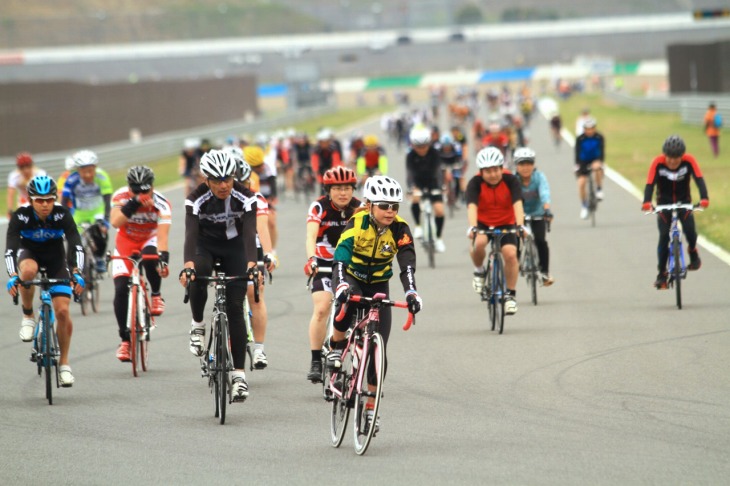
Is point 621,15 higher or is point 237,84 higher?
point 621,15

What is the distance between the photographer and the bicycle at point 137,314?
1160 cm

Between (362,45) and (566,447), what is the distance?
120351 mm

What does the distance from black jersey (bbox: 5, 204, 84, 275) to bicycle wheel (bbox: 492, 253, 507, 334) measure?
4.37 metres

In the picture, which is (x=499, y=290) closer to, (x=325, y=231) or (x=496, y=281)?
(x=496, y=281)

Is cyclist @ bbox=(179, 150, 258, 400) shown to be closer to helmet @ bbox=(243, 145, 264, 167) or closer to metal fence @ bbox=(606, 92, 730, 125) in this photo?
helmet @ bbox=(243, 145, 264, 167)

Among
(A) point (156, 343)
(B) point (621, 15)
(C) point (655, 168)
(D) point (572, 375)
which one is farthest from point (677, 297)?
(B) point (621, 15)

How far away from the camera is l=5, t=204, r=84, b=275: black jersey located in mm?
10625

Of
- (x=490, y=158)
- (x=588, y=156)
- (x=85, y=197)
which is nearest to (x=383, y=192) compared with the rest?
(x=490, y=158)

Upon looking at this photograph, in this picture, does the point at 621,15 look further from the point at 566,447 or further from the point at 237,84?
the point at 566,447

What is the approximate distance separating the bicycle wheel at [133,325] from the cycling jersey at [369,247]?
10.6ft

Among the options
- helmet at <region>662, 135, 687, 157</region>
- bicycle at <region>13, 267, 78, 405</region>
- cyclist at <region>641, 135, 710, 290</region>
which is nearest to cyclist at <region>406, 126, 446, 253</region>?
cyclist at <region>641, 135, 710, 290</region>

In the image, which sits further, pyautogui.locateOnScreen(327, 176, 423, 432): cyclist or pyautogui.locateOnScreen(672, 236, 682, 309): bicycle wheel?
pyautogui.locateOnScreen(672, 236, 682, 309): bicycle wheel

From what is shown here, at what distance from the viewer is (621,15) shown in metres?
124

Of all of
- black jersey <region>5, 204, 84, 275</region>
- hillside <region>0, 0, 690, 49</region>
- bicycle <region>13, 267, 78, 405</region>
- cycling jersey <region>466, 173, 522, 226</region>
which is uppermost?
hillside <region>0, 0, 690, 49</region>
